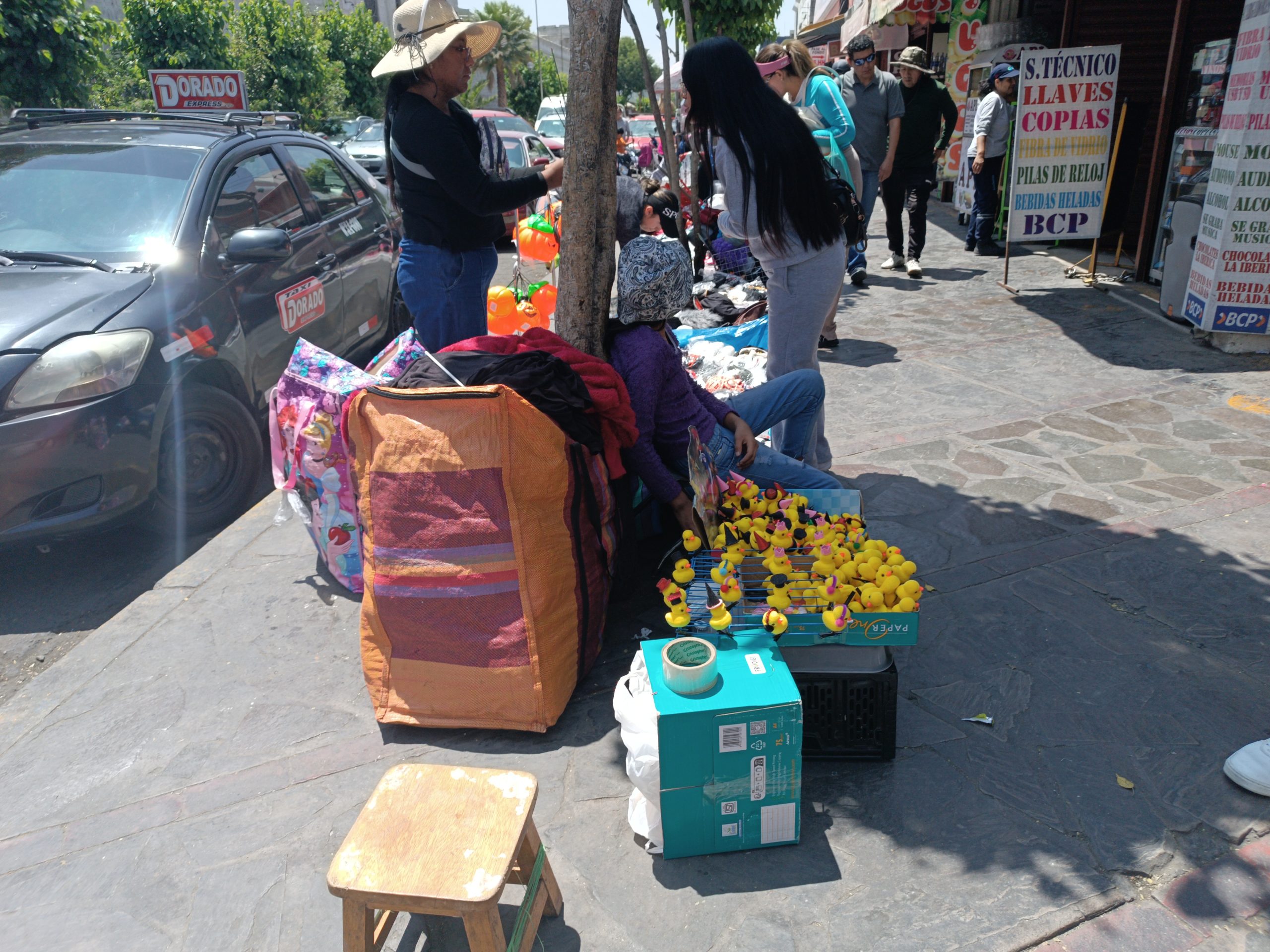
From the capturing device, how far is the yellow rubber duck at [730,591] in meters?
2.68

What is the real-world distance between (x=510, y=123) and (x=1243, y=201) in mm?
13331

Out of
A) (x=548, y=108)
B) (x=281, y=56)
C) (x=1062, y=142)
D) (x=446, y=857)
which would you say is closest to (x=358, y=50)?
(x=281, y=56)

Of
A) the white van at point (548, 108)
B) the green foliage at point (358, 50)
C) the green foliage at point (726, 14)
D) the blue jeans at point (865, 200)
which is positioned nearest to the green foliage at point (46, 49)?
the green foliage at point (726, 14)

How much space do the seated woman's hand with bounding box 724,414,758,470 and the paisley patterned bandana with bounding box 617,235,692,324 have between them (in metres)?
0.55

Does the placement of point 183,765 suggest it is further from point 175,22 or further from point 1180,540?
point 175,22

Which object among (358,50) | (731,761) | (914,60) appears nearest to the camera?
(731,761)

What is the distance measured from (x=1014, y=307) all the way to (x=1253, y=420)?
9.37 ft

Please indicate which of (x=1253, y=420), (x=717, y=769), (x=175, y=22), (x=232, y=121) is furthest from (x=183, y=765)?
(x=175, y=22)

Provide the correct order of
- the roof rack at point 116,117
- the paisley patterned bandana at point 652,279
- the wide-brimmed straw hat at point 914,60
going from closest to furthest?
1. the paisley patterned bandana at point 652,279
2. the roof rack at point 116,117
3. the wide-brimmed straw hat at point 914,60

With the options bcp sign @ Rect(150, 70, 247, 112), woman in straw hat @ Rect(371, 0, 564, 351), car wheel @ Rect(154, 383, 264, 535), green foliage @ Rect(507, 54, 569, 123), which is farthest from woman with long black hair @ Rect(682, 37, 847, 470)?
green foliage @ Rect(507, 54, 569, 123)

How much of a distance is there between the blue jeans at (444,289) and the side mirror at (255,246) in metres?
0.83

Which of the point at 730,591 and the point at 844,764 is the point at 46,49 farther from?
the point at 844,764

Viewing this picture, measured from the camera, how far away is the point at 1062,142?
25.3 ft

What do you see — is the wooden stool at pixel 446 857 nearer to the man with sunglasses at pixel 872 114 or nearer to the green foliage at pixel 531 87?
the man with sunglasses at pixel 872 114
